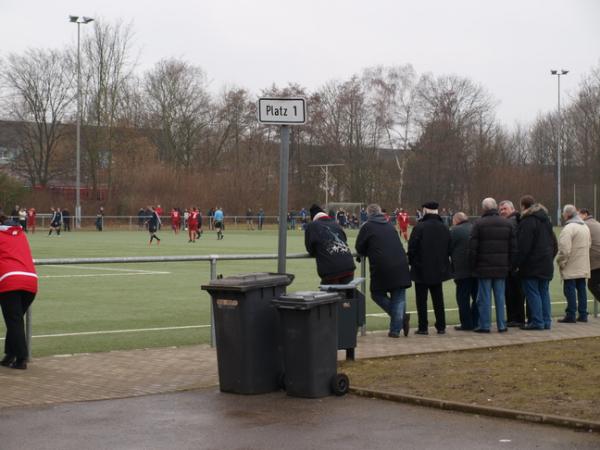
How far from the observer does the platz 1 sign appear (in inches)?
373

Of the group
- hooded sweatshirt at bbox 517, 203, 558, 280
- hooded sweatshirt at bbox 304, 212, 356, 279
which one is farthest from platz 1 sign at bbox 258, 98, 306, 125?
hooded sweatshirt at bbox 517, 203, 558, 280

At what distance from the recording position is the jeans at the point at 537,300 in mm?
13758

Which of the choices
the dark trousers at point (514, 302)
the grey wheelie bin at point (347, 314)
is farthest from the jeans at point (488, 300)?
the grey wheelie bin at point (347, 314)

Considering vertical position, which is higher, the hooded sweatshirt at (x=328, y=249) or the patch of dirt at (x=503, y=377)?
the hooded sweatshirt at (x=328, y=249)

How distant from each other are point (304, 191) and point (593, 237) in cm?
7302

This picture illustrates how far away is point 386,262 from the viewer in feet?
41.1

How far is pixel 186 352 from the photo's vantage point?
1164 centimetres

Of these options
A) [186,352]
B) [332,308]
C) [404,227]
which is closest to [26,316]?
[186,352]

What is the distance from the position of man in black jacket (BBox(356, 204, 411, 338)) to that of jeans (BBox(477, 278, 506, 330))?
1.16 meters

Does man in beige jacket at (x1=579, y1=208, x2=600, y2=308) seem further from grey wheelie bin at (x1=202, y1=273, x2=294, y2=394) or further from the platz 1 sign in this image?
grey wheelie bin at (x1=202, y1=273, x2=294, y2=394)

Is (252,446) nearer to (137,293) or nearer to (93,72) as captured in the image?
(137,293)

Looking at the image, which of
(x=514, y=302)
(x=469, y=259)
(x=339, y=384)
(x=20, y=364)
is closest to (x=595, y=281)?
(x=514, y=302)

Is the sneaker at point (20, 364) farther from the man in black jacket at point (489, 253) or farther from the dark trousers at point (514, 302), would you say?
the dark trousers at point (514, 302)

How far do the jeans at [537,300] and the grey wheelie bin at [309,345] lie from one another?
18.2 ft
